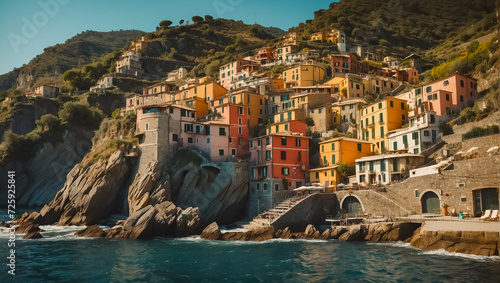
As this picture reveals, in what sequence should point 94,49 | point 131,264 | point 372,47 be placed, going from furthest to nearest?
point 94,49 < point 372,47 < point 131,264

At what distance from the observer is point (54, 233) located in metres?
42.3

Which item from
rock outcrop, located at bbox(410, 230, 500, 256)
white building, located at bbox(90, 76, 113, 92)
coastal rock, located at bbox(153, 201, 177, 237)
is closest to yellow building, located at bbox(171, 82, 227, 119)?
coastal rock, located at bbox(153, 201, 177, 237)

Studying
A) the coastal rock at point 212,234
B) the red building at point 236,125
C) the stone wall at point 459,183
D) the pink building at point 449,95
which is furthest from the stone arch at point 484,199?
the red building at point 236,125

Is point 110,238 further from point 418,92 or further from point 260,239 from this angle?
point 418,92

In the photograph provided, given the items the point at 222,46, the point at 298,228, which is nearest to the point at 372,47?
the point at 222,46

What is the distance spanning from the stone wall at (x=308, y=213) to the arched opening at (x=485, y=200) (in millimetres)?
15383

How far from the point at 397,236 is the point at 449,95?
22.7 meters

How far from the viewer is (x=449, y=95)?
48250 mm

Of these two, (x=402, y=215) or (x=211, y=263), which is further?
(x=402, y=215)

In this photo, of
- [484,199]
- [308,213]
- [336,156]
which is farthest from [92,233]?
[484,199]

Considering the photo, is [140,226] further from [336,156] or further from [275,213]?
[336,156]

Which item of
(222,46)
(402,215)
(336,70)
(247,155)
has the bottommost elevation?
(402,215)

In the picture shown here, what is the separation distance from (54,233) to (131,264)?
20.0 metres

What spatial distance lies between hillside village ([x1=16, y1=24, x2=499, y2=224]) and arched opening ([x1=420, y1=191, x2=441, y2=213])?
0.31 feet
